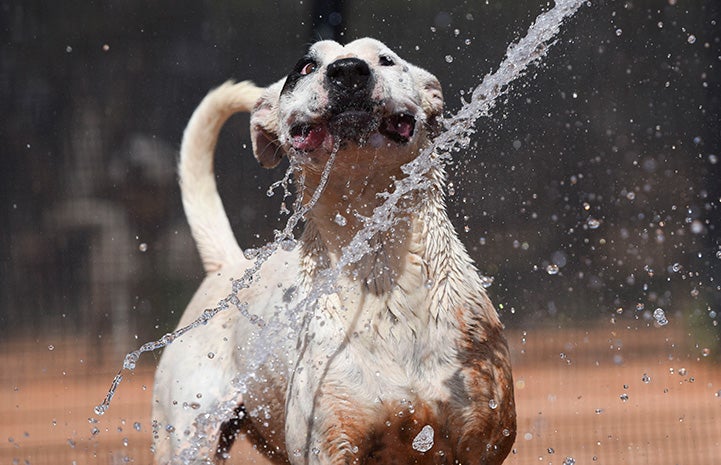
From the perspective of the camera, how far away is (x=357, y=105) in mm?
2785

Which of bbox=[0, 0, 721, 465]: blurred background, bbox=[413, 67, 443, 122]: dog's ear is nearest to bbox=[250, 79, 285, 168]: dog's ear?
bbox=[413, 67, 443, 122]: dog's ear

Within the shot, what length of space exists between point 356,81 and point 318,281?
0.65 meters

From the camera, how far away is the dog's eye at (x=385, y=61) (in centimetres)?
303

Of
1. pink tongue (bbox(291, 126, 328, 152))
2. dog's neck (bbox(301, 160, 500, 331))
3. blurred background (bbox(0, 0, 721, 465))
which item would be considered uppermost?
blurred background (bbox(0, 0, 721, 465))

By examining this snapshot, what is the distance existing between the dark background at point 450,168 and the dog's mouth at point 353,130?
2337 mm

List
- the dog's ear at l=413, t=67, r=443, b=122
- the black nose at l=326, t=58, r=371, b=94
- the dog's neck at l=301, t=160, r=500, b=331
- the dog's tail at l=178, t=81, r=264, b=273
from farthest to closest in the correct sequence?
the dog's tail at l=178, t=81, r=264, b=273 < the dog's ear at l=413, t=67, r=443, b=122 < the dog's neck at l=301, t=160, r=500, b=331 < the black nose at l=326, t=58, r=371, b=94

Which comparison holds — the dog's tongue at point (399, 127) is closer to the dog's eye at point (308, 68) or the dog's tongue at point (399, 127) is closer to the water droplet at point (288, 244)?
the dog's eye at point (308, 68)

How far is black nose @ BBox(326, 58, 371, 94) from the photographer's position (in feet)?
9.12

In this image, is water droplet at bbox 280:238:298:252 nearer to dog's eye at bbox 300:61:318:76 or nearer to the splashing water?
the splashing water

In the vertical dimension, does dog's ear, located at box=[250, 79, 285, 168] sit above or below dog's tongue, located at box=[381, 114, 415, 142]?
A: above

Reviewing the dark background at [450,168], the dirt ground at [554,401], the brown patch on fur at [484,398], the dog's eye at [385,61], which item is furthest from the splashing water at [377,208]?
the dirt ground at [554,401]

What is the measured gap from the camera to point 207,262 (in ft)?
13.5

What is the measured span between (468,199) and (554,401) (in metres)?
1.71

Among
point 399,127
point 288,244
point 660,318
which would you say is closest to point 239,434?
point 288,244
